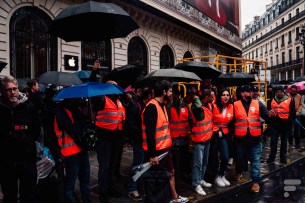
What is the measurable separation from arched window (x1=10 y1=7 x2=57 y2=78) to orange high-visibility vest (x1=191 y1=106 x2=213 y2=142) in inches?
282

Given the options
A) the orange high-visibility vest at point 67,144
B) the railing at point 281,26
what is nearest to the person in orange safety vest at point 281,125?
the orange high-visibility vest at point 67,144

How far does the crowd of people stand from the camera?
12.5ft

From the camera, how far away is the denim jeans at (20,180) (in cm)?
379

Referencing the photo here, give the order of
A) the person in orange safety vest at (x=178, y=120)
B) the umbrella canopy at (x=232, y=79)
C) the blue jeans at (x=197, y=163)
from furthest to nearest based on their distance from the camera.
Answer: the umbrella canopy at (x=232, y=79) < the person in orange safety vest at (x=178, y=120) < the blue jeans at (x=197, y=163)

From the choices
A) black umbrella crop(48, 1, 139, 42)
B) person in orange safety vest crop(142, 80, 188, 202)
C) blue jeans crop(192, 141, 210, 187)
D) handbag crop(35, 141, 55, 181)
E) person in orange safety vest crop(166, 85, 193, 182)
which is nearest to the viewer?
handbag crop(35, 141, 55, 181)

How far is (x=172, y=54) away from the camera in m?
18.8

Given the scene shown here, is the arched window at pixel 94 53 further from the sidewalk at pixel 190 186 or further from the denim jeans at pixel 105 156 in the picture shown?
the denim jeans at pixel 105 156

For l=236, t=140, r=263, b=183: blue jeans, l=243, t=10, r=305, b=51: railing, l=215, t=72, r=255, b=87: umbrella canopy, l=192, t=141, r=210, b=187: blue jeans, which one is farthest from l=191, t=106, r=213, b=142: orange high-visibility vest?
l=243, t=10, r=305, b=51: railing

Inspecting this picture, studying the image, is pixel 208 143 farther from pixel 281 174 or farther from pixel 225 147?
pixel 281 174

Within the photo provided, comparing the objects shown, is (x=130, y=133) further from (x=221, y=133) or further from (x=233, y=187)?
(x=233, y=187)

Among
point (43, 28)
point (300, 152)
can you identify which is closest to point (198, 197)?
point (300, 152)

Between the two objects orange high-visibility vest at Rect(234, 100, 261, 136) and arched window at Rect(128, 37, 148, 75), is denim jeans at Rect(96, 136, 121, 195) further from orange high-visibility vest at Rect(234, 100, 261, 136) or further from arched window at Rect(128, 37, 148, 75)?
arched window at Rect(128, 37, 148, 75)

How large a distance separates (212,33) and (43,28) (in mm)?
13148

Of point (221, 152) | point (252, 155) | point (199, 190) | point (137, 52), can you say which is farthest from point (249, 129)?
point (137, 52)
